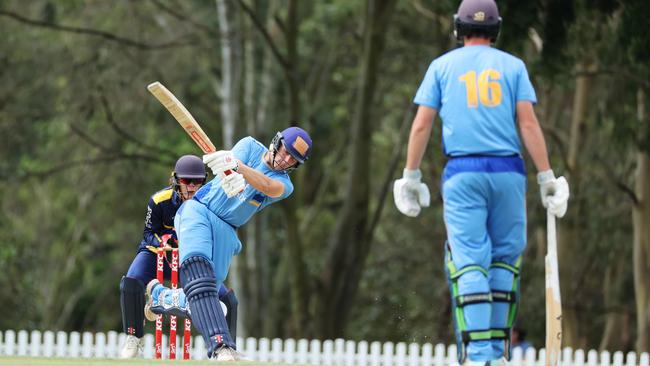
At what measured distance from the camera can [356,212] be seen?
78.2 ft

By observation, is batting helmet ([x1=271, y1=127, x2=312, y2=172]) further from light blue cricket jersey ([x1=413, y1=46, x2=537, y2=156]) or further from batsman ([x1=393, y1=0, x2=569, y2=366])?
light blue cricket jersey ([x1=413, y1=46, x2=537, y2=156])

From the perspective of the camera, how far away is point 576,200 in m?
24.2

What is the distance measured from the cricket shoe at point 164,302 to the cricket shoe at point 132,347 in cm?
20

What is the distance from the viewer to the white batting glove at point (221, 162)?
9086 millimetres

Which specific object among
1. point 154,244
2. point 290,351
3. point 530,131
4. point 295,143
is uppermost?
point 295,143

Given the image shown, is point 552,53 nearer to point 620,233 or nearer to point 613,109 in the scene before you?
point 613,109

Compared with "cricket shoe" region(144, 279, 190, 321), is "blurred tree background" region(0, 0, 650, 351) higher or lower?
higher

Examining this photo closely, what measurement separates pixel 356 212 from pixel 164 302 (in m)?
13.1

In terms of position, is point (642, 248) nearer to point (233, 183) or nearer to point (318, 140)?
point (318, 140)

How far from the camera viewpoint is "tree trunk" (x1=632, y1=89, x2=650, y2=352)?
21438 millimetres

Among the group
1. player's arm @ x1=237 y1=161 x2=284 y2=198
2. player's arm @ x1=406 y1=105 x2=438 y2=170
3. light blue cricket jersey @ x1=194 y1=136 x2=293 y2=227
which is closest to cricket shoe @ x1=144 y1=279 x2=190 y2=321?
light blue cricket jersey @ x1=194 y1=136 x2=293 y2=227

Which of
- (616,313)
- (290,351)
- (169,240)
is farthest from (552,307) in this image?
(616,313)

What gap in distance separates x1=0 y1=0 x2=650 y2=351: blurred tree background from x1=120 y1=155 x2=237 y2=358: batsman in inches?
243

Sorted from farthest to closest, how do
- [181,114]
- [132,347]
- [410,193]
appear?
1. [132,347]
2. [181,114]
3. [410,193]
